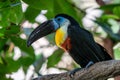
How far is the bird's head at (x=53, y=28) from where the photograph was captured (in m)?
1.73

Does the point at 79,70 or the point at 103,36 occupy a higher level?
the point at 103,36

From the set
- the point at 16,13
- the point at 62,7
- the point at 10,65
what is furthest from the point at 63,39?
the point at 10,65

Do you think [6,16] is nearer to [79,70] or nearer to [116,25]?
[79,70]

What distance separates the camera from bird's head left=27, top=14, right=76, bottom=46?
1.73 metres

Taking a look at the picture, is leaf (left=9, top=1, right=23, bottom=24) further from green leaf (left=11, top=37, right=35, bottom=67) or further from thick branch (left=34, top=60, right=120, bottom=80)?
thick branch (left=34, top=60, right=120, bottom=80)

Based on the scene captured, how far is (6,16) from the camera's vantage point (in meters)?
→ 1.78

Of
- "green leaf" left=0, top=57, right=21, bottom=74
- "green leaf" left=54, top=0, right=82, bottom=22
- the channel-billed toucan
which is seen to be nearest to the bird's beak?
the channel-billed toucan

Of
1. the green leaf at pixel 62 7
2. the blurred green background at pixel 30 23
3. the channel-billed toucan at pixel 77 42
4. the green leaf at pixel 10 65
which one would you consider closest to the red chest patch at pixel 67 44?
the channel-billed toucan at pixel 77 42

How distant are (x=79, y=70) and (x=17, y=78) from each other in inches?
53.1

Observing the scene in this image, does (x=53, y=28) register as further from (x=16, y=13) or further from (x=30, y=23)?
(x=30, y=23)

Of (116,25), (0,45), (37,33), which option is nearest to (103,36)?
(116,25)

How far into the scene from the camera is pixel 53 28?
5.87 ft

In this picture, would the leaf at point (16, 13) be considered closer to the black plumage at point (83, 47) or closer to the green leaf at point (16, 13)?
the green leaf at point (16, 13)

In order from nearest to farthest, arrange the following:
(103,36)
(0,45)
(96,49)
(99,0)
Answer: (96,49) < (0,45) < (99,0) < (103,36)
